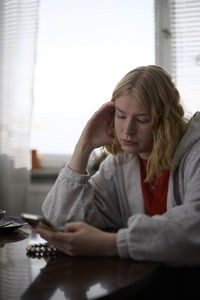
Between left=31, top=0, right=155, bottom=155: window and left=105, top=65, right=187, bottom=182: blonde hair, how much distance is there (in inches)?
64.5

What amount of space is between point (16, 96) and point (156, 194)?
1874mm

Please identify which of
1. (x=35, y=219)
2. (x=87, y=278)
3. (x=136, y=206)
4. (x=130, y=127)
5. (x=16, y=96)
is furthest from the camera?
(x=16, y=96)

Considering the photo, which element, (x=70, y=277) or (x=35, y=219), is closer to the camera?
(x=70, y=277)

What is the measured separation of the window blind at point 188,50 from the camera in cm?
267

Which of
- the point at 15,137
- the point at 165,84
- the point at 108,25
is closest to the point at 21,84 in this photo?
the point at 15,137

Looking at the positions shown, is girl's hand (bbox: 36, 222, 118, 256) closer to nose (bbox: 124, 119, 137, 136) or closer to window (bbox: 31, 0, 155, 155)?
nose (bbox: 124, 119, 137, 136)

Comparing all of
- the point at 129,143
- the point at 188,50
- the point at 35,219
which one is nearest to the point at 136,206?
the point at 129,143

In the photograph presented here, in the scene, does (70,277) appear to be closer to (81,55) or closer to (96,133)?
(96,133)

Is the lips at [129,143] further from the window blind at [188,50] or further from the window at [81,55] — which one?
the window at [81,55]

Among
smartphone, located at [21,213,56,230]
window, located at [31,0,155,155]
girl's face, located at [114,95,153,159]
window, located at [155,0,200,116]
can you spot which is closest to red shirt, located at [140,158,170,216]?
girl's face, located at [114,95,153,159]

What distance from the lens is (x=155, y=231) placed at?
2.96 feet

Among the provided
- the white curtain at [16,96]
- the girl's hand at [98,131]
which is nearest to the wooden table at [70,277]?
the girl's hand at [98,131]

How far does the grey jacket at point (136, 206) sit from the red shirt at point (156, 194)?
0.02 meters

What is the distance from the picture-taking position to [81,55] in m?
2.92
